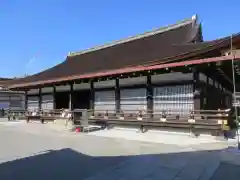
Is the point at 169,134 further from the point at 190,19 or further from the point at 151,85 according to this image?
the point at 190,19

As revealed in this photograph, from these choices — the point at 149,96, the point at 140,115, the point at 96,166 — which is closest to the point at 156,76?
the point at 149,96

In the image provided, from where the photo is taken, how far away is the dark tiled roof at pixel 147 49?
559 inches

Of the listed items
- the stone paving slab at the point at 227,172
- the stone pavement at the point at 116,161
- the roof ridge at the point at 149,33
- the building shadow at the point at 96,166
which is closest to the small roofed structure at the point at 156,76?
the roof ridge at the point at 149,33

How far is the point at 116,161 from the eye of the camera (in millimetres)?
7145

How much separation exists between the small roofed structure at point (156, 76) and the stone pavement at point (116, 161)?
3.39m

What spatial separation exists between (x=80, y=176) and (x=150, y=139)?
5827 millimetres

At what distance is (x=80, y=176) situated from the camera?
578 centimetres

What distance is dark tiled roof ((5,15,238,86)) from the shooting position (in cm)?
1420

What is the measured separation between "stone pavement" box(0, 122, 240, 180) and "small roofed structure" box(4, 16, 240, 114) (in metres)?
3.39

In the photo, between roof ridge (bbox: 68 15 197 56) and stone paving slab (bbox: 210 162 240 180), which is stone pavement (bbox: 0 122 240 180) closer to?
stone paving slab (bbox: 210 162 240 180)

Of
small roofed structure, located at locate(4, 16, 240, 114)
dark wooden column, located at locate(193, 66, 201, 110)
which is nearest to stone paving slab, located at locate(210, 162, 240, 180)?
small roofed structure, located at locate(4, 16, 240, 114)

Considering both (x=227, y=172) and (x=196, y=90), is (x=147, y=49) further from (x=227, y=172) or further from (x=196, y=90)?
(x=227, y=172)

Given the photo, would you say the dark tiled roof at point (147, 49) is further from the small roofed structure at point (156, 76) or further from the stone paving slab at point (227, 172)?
the stone paving slab at point (227, 172)

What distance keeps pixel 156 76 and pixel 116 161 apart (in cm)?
725
